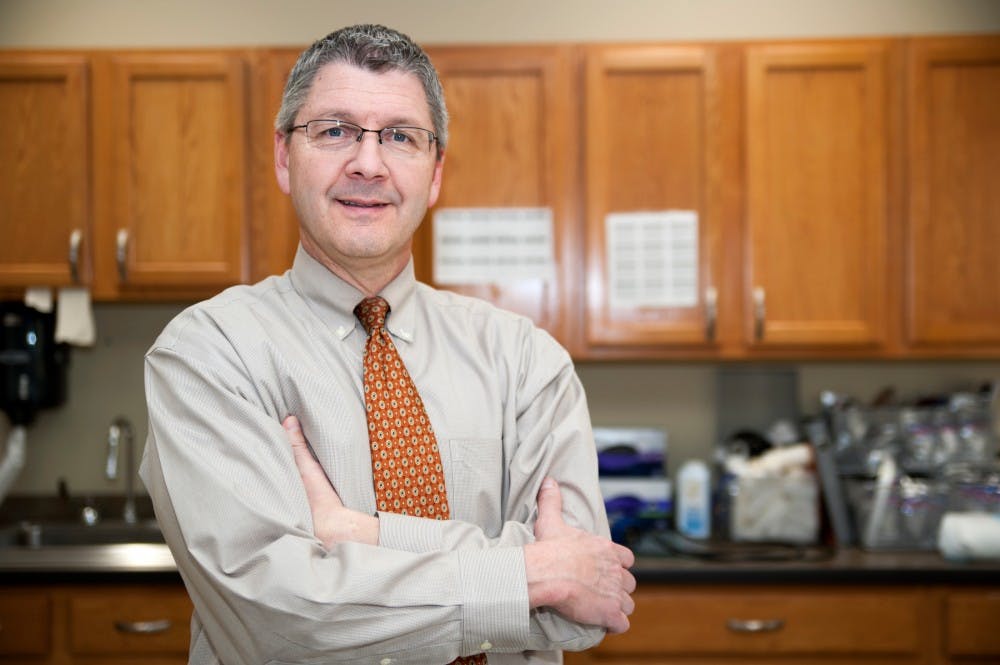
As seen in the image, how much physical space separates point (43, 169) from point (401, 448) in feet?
6.39

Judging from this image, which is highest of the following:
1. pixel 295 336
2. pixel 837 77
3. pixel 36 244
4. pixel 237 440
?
pixel 837 77

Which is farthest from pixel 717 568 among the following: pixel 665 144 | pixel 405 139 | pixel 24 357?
pixel 24 357

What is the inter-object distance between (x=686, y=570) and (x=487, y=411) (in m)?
1.20

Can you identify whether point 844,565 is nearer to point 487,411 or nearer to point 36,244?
point 487,411

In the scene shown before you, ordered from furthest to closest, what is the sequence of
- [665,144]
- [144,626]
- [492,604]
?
[665,144], [144,626], [492,604]

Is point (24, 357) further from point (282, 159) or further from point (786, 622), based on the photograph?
point (786, 622)

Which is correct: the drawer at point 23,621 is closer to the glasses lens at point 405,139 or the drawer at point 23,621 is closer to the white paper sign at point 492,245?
the white paper sign at point 492,245

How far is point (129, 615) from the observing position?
7.79ft

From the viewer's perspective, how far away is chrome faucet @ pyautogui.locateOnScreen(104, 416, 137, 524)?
112 inches

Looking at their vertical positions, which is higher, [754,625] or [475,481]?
[475,481]

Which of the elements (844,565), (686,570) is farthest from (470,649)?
(844,565)

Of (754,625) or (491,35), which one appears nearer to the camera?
(754,625)

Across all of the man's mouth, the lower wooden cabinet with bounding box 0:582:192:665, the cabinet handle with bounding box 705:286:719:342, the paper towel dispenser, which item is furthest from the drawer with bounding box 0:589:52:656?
the cabinet handle with bounding box 705:286:719:342

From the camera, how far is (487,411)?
137cm
